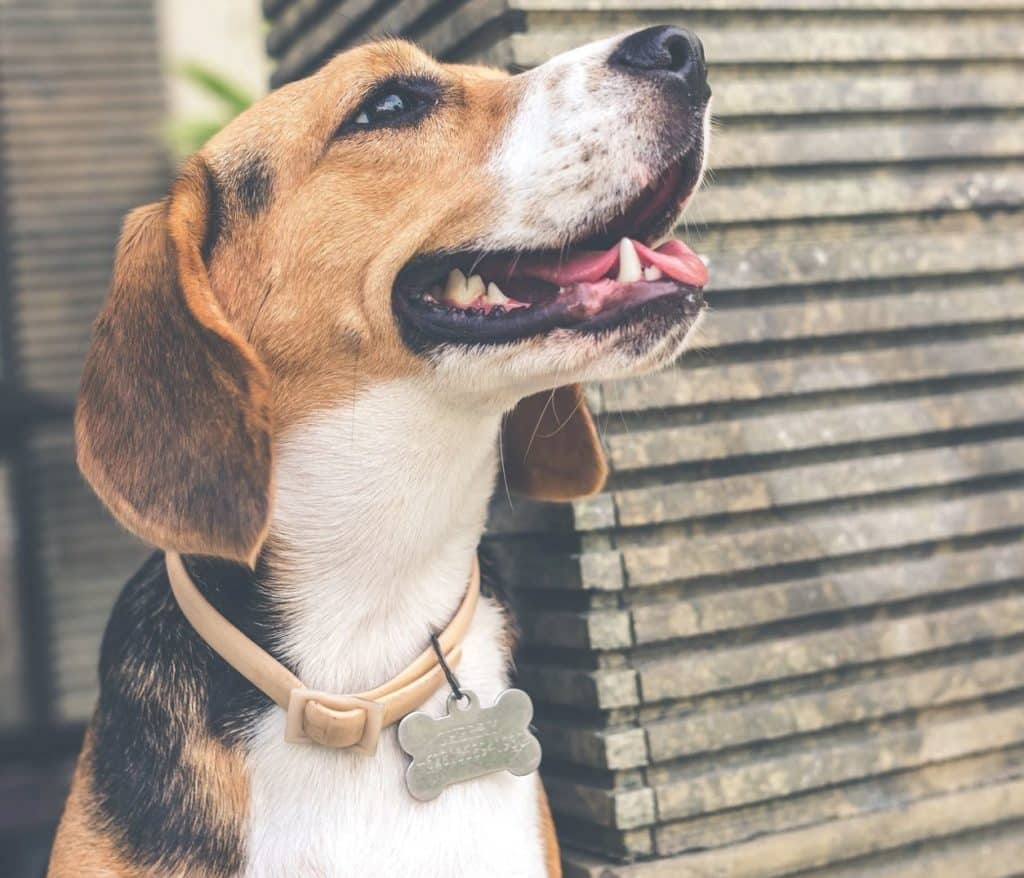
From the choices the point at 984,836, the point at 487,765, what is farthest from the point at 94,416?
the point at 984,836

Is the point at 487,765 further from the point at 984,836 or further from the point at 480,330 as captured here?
the point at 984,836

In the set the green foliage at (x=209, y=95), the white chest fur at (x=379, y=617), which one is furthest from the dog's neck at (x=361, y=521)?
the green foliage at (x=209, y=95)

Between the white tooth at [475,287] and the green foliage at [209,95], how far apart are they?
4.94 m

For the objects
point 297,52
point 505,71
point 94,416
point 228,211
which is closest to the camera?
point 94,416

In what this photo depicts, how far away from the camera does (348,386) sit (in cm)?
238

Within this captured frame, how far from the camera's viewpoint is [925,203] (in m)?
3.01

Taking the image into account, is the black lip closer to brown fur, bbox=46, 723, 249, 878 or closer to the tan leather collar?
the tan leather collar

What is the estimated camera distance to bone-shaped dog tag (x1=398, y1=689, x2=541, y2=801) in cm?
231

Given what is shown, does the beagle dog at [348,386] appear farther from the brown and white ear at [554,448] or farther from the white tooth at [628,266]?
the brown and white ear at [554,448]

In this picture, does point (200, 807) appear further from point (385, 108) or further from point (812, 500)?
point (812, 500)

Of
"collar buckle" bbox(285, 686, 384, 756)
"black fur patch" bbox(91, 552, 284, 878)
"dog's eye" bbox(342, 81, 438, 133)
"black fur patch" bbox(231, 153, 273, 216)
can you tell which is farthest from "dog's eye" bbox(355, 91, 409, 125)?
"collar buckle" bbox(285, 686, 384, 756)

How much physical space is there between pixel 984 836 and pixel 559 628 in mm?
1138

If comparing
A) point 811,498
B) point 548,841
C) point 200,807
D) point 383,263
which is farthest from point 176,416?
point 811,498

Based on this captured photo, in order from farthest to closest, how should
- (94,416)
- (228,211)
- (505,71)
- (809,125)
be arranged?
(809,125) < (505,71) < (228,211) < (94,416)
